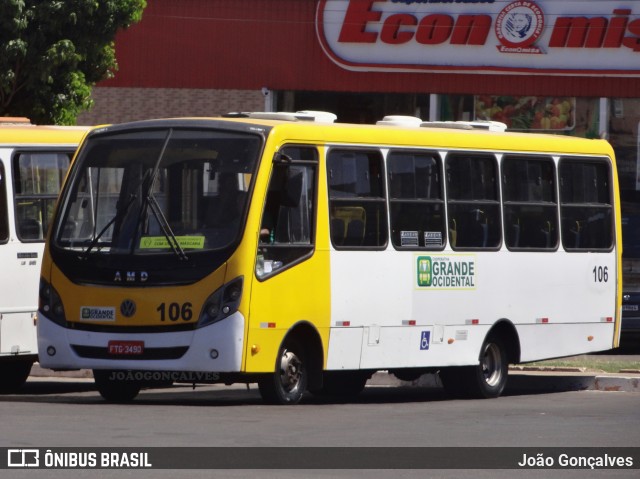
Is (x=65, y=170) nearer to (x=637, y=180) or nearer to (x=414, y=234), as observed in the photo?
(x=414, y=234)

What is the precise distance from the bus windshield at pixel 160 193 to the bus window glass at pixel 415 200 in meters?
2.10

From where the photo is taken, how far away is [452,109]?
31.3 m

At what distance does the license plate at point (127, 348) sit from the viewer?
46.5ft

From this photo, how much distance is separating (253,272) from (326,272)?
1172 mm

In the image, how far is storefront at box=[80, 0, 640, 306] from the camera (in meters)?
30.5

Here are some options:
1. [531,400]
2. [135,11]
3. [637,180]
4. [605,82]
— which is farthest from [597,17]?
[531,400]

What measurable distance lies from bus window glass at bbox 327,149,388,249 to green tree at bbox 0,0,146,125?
9.64 m

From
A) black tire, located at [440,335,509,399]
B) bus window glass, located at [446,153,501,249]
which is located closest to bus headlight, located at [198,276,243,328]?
bus window glass, located at [446,153,501,249]

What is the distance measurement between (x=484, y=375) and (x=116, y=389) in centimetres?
416

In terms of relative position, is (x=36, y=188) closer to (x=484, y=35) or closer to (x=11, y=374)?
(x=11, y=374)

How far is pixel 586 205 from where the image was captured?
1852 cm

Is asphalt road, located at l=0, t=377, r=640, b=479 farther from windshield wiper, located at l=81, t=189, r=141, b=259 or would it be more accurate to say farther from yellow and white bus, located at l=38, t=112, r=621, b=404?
windshield wiper, located at l=81, t=189, r=141, b=259

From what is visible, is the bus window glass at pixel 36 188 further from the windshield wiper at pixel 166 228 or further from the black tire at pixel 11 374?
the windshield wiper at pixel 166 228

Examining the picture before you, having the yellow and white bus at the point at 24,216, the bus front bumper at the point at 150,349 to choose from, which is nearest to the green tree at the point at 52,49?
the yellow and white bus at the point at 24,216
